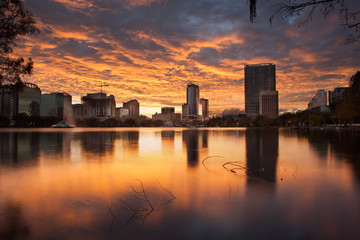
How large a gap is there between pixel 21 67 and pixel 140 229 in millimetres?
10925

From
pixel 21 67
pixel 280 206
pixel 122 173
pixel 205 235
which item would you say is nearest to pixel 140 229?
pixel 205 235

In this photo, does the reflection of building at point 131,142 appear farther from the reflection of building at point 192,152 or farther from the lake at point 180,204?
the lake at point 180,204

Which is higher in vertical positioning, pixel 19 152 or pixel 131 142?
pixel 19 152

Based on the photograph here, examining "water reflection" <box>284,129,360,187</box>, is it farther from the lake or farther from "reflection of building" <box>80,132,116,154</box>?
"reflection of building" <box>80,132,116,154</box>

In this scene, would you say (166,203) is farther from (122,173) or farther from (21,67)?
(21,67)

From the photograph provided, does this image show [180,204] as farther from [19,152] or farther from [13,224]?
[19,152]

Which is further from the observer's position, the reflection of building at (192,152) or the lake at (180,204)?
the reflection of building at (192,152)

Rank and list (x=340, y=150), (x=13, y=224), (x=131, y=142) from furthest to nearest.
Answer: (x=131, y=142) < (x=340, y=150) < (x=13, y=224)

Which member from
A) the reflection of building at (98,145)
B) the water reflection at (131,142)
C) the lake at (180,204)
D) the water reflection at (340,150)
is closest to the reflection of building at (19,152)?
the lake at (180,204)

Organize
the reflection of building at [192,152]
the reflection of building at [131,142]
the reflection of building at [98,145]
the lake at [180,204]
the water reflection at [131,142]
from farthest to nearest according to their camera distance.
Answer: the reflection of building at [131,142] < the water reflection at [131,142] < the reflection of building at [98,145] < the reflection of building at [192,152] < the lake at [180,204]

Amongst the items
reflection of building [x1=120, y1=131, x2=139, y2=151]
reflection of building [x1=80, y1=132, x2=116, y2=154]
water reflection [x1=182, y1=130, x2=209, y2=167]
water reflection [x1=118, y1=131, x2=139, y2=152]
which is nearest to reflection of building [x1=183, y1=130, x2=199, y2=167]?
water reflection [x1=182, y1=130, x2=209, y2=167]

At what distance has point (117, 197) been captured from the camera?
23.6 feet

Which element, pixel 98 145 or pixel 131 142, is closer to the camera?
pixel 98 145

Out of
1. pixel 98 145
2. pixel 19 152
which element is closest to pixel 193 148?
pixel 98 145
